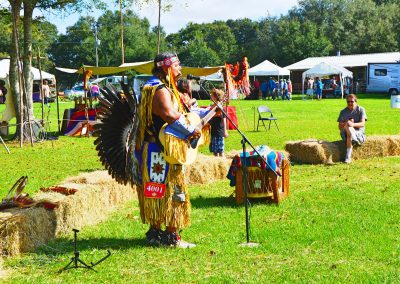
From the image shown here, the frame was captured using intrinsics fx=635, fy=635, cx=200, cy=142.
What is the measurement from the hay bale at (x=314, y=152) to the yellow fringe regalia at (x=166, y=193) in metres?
5.67

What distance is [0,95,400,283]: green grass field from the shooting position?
492 cm

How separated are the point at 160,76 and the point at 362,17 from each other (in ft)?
220

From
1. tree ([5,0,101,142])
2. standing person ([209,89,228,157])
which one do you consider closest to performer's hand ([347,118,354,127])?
standing person ([209,89,228,157])

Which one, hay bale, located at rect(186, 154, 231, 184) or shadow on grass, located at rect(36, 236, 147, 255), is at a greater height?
hay bale, located at rect(186, 154, 231, 184)

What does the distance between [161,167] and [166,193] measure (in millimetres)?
237

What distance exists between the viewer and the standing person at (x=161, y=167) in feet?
18.4

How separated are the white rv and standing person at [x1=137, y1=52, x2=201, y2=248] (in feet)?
120

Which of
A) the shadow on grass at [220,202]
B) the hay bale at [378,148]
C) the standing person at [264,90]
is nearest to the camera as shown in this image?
the shadow on grass at [220,202]

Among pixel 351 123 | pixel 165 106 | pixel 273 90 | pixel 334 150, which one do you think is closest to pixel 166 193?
pixel 165 106

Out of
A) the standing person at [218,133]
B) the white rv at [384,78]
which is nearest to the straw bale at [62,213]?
the standing person at [218,133]

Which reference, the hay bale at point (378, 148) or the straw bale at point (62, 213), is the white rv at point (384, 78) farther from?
the straw bale at point (62, 213)

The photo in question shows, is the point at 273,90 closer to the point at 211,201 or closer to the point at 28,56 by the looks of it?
the point at 28,56

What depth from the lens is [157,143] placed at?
571cm

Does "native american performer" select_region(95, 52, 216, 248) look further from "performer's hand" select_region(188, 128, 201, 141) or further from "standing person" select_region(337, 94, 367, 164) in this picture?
"standing person" select_region(337, 94, 367, 164)
